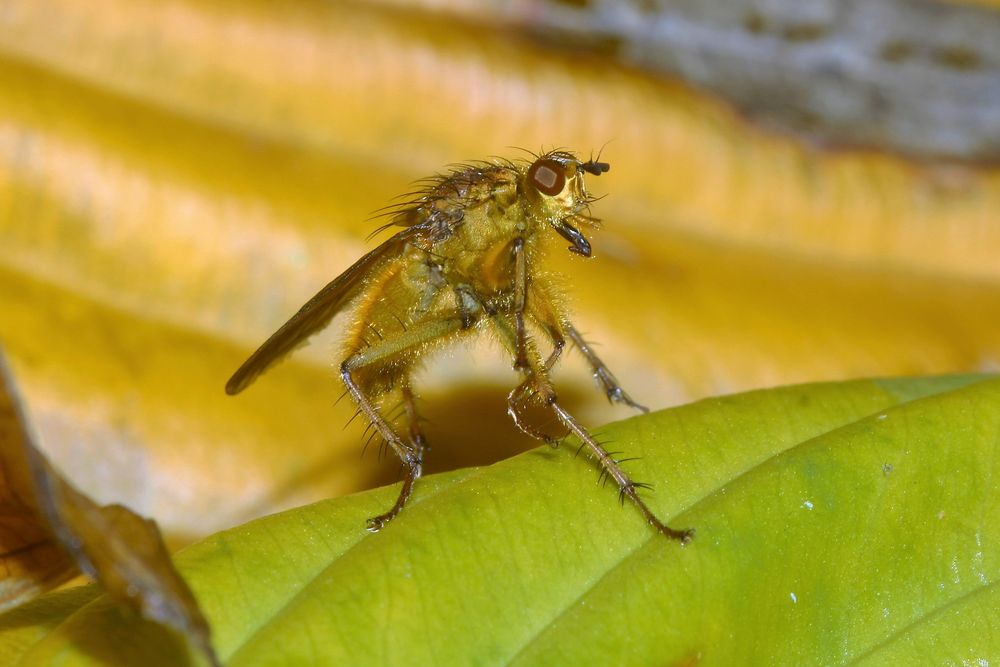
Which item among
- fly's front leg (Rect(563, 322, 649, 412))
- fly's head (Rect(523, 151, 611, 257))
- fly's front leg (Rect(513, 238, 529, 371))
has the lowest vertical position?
fly's front leg (Rect(563, 322, 649, 412))

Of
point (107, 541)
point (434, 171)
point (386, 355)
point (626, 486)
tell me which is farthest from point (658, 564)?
point (434, 171)

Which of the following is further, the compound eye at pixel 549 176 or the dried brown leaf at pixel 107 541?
the compound eye at pixel 549 176

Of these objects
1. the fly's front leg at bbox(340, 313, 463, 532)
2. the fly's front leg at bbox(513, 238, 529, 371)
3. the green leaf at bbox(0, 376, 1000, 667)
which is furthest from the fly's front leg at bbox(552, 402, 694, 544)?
the fly's front leg at bbox(340, 313, 463, 532)

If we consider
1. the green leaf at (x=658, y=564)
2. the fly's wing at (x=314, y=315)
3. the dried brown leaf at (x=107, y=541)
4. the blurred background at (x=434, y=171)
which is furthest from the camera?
the blurred background at (x=434, y=171)

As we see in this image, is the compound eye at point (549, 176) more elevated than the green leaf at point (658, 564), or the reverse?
the compound eye at point (549, 176)

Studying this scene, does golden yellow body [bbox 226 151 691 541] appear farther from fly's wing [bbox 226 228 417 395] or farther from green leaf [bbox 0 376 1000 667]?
green leaf [bbox 0 376 1000 667]

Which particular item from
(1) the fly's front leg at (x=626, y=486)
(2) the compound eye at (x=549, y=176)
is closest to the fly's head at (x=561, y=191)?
(2) the compound eye at (x=549, y=176)

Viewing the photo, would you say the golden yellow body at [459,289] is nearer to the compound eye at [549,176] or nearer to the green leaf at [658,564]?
the compound eye at [549,176]
